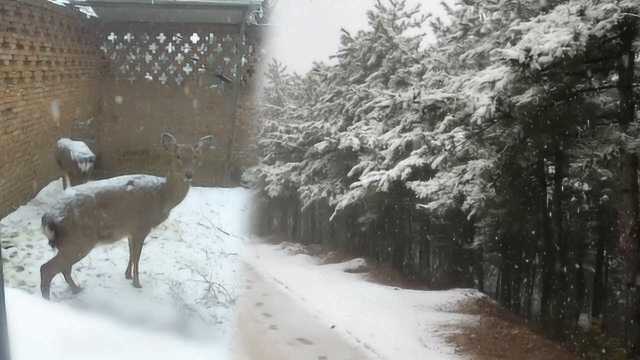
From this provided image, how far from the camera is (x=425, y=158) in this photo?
4.77 ft

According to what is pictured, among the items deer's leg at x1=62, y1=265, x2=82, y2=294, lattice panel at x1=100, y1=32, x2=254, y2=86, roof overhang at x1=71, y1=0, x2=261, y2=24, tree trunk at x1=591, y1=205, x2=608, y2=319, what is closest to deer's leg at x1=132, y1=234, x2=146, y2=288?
deer's leg at x1=62, y1=265, x2=82, y2=294

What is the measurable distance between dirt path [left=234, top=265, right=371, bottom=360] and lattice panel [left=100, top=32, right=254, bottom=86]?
42cm

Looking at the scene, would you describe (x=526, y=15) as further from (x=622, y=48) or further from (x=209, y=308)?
(x=209, y=308)

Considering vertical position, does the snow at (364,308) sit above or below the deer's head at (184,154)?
below

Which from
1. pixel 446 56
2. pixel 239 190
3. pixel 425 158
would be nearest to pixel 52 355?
pixel 239 190

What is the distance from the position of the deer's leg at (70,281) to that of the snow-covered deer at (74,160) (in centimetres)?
16

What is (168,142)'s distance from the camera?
1098 mm

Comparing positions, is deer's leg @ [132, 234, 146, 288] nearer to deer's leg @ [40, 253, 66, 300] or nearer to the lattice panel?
deer's leg @ [40, 253, 66, 300]

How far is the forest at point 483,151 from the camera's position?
3.82 ft

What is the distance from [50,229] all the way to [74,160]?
0.14m

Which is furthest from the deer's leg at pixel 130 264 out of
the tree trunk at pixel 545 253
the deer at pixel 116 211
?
the tree trunk at pixel 545 253

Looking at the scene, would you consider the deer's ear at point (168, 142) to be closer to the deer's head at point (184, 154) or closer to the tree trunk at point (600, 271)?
the deer's head at point (184, 154)

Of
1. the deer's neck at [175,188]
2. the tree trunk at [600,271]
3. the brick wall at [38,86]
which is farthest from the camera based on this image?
the tree trunk at [600,271]

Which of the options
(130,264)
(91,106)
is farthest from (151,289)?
(91,106)
